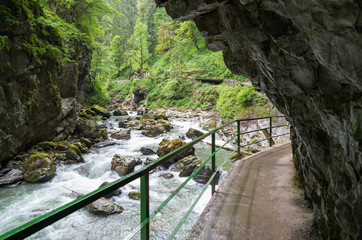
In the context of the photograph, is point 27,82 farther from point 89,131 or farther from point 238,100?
point 238,100

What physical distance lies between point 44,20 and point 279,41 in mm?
11942

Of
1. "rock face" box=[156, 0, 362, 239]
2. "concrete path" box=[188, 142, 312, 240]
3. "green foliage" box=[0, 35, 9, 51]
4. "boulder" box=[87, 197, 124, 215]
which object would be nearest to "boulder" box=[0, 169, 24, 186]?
"boulder" box=[87, 197, 124, 215]

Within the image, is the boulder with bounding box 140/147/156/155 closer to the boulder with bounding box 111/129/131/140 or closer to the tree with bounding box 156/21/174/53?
the boulder with bounding box 111/129/131/140

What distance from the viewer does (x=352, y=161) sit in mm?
1477

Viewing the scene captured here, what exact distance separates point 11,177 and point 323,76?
387 inches

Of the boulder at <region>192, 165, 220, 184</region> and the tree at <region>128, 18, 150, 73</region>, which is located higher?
the tree at <region>128, 18, 150, 73</region>

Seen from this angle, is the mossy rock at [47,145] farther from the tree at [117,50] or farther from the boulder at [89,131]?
the tree at [117,50]

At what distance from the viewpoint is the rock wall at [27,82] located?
816 centimetres

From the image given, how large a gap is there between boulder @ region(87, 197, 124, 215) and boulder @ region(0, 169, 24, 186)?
379cm

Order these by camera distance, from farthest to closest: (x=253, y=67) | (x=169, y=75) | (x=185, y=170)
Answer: (x=169, y=75) < (x=185, y=170) < (x=253, y=67)

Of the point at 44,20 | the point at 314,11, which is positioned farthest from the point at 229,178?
the point at 44,20

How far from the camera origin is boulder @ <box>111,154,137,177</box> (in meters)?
8.76

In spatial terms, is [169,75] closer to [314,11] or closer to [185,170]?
[185,170]

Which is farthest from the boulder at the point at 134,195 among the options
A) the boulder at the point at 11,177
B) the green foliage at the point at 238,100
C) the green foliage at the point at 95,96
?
the green foliage at the point at 95,96
